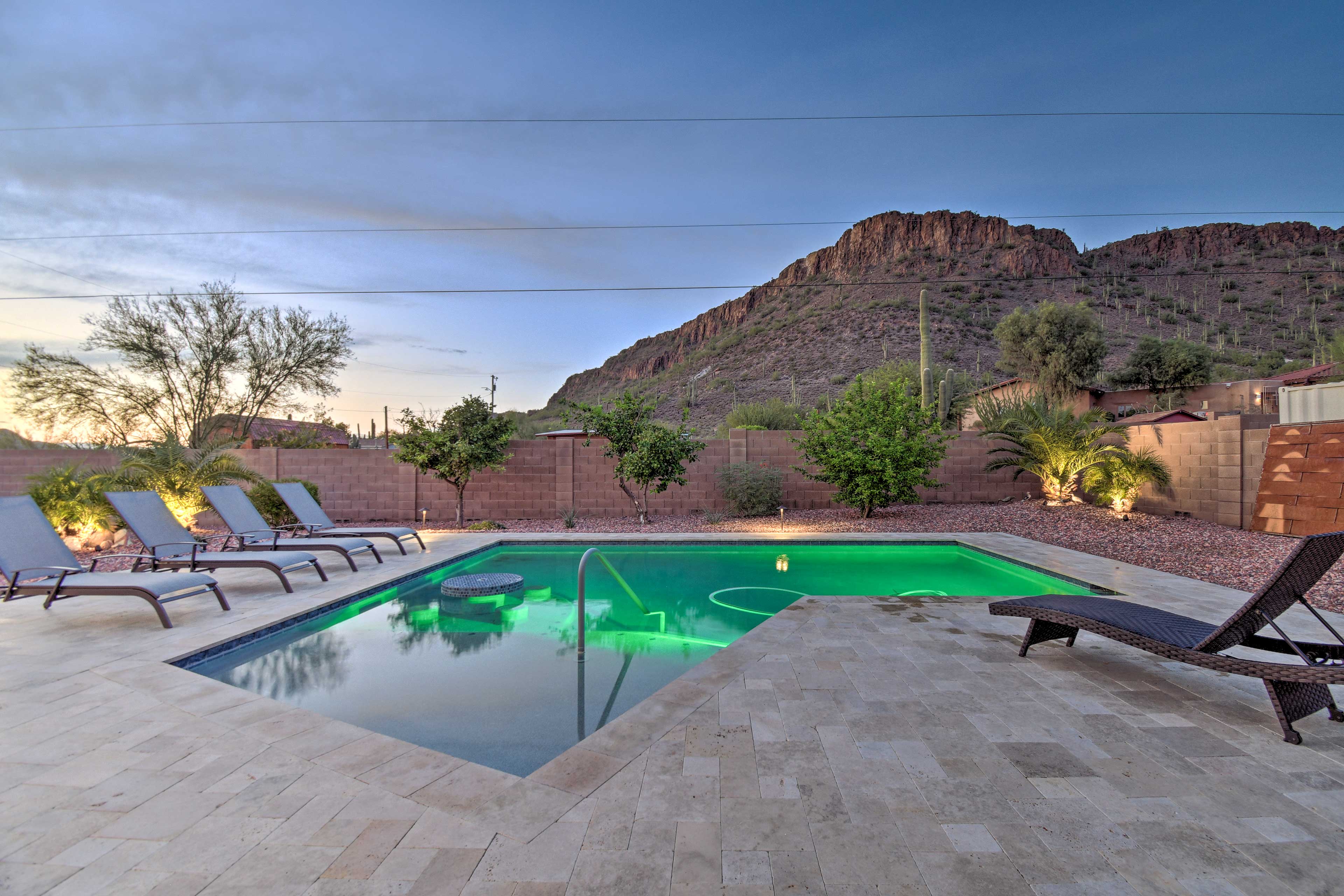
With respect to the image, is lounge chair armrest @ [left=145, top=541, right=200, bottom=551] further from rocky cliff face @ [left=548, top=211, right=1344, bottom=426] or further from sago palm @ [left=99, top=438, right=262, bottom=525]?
rocky cliff face @ [left=548, top=211, right=1344, bottom=426]

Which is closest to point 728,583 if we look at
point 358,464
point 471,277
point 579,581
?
point 579,581

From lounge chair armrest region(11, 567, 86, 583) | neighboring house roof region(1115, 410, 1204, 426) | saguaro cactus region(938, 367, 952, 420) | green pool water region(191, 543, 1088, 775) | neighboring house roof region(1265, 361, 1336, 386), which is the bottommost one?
green pool water region(191, 543, 1088, 775)

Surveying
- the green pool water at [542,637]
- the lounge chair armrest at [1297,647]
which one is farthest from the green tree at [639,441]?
the lounge chair armrest at [1297,647]

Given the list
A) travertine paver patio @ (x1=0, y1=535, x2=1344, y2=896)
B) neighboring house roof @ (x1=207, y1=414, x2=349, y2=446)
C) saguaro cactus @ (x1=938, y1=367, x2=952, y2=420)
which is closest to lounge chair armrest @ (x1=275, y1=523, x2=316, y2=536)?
travertine paver patio @ (x1=0, y1=535, x2=1344, y2=896)

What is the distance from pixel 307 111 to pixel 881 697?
14169 mm

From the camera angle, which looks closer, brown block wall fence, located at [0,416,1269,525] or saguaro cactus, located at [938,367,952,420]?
brown block wall fence, located at [0,416,1269,525]

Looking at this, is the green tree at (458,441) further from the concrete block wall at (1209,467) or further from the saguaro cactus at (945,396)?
the saguaro cactus at (945,396)

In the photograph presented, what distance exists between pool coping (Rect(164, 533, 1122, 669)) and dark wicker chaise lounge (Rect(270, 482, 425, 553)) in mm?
850

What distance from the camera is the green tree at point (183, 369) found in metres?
15.4

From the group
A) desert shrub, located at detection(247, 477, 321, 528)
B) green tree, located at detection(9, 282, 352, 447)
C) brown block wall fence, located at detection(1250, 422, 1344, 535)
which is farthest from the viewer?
green tree, located at detection(9, 282, 352, 447)

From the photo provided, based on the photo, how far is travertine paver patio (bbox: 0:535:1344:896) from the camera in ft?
5.87

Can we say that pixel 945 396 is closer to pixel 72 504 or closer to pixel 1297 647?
pixel 1297 647

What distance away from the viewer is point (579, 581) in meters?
4.33

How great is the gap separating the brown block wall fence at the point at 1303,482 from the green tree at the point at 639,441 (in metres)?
8.14
